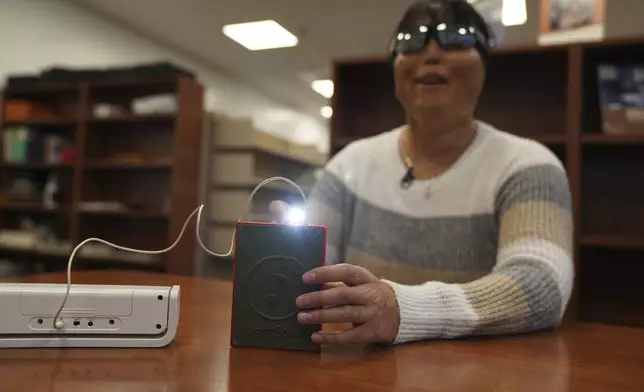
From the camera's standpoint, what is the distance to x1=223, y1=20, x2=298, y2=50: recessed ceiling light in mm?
3900

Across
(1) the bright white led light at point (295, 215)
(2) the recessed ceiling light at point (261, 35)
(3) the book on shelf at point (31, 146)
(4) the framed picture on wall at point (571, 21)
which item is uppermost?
(2) the recessed ceiling light at point (261, 35)

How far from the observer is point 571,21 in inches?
68.6

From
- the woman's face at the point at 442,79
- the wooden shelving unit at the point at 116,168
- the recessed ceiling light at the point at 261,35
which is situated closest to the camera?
the woman's face at the point at 442,79

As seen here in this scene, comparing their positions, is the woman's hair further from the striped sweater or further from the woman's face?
the striped sweater

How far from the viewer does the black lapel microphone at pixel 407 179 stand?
104cm

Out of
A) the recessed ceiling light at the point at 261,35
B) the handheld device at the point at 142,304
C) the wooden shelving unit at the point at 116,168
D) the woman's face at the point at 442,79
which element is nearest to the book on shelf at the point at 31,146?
the wooden shelving unit at the point at 116,168

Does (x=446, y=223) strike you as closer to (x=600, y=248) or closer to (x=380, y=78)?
(x=600, y=248)

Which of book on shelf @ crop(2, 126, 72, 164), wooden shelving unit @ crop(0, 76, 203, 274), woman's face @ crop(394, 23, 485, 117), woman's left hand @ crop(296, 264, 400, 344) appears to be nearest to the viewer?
woman's left hand @ crop(296, 264, 400, 344)

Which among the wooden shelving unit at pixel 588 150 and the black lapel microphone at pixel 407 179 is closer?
the black lapel microphone at pixel 407 179

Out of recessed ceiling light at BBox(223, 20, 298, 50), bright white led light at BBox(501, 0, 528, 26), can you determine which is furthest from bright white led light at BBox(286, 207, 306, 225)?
recessed ceiling light at BBox(223, 20, 298, 50)

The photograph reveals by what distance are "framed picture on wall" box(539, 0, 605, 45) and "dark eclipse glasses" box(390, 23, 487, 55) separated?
924mm

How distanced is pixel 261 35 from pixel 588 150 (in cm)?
289

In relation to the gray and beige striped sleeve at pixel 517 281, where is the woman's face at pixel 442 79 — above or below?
above

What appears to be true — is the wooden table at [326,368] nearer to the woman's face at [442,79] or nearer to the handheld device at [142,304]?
the handheld device at [142,304]
